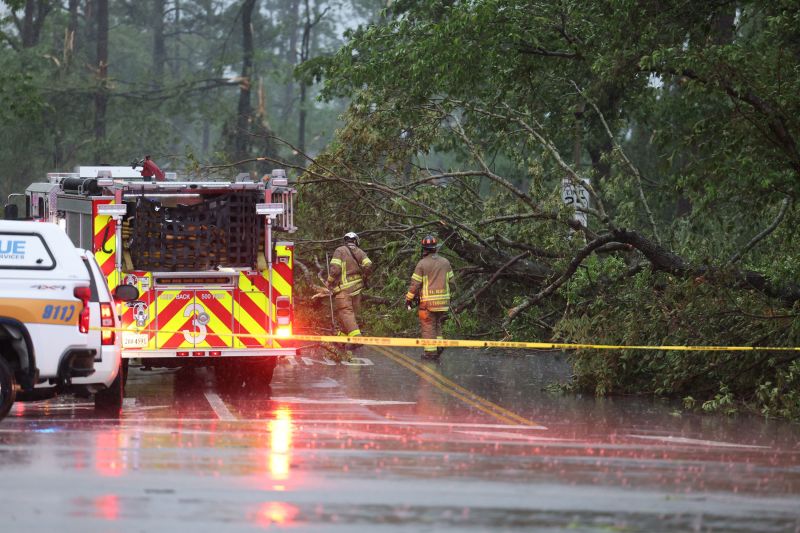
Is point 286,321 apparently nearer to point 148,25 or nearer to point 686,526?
point 686,526

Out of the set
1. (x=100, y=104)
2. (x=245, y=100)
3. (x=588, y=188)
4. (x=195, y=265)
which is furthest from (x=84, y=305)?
(x=245, y=100)

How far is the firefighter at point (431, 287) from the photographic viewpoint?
64.4 ft

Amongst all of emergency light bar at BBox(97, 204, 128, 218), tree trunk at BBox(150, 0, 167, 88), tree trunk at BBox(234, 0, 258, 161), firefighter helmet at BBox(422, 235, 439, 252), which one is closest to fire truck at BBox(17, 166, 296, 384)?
emergency light bar at BBox(97, 204, 128, 218)

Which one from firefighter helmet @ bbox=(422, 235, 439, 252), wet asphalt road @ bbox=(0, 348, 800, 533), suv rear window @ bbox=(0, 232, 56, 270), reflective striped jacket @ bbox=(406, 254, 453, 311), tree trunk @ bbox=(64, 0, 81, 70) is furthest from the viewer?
tree trunk @ bbox=(64, 0, 81, 70)

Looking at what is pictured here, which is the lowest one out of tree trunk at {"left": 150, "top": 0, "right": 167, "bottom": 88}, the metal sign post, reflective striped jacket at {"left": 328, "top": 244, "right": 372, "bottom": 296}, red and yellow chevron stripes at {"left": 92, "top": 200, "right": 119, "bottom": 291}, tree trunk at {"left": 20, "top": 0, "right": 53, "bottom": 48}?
reflective striped jacket at {"left": 328, "top": 244, "right": 372, "bottom": 296}

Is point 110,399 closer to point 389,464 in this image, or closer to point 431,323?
point 389,464

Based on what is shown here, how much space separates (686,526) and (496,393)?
8764 mm

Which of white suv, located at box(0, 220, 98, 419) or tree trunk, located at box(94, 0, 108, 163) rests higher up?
tree trunk, located at box(94, 0, 108, 163)

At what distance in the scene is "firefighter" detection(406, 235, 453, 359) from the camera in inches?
773

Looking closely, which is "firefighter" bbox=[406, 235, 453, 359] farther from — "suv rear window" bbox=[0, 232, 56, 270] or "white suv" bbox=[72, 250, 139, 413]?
"suv rear window" bbox=[0, 232, 56, 270]

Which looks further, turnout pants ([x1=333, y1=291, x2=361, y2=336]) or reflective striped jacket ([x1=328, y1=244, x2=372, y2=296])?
turnout pants ([x1=333, y1=291, x2=361, y2=336])

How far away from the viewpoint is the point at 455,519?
7730 millimetres

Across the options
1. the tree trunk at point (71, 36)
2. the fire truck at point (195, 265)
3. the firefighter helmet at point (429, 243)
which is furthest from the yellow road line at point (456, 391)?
the tree trunk at point (71, 36)

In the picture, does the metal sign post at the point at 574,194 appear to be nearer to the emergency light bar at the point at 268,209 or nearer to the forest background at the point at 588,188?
the forest background at the point at 588,188
